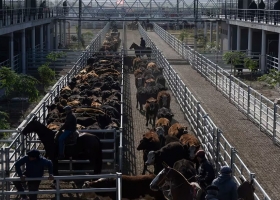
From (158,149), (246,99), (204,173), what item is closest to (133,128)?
(246,99)

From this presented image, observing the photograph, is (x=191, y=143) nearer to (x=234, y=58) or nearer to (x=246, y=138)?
(x=246, y=138)

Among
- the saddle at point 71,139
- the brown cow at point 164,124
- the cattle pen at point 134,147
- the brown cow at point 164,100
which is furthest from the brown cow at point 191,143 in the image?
the brown cow at point 164,100

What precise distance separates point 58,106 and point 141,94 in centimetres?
592

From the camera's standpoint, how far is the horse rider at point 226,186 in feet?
34.8

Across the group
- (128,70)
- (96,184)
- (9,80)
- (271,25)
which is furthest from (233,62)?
(96,184)

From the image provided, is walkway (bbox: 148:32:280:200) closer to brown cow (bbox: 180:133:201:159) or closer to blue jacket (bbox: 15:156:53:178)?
brown cow (bbox: 180:133:201:159)

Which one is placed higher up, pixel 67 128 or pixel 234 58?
pixel 234 58

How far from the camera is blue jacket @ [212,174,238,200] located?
10.6 metres

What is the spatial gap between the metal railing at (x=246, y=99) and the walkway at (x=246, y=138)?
0.79 ft

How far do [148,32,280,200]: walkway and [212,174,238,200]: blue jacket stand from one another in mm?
3422

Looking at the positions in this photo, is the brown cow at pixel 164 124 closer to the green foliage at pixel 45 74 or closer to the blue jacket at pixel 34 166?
the blue jacket at pixel 34 166

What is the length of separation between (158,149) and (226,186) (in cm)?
559

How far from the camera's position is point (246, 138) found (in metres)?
19.5

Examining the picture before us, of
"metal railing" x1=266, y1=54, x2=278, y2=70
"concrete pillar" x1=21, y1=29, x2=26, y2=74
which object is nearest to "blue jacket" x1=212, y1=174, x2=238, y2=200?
"metal railing" x1=266, y1=54, x2=278, y2=70
